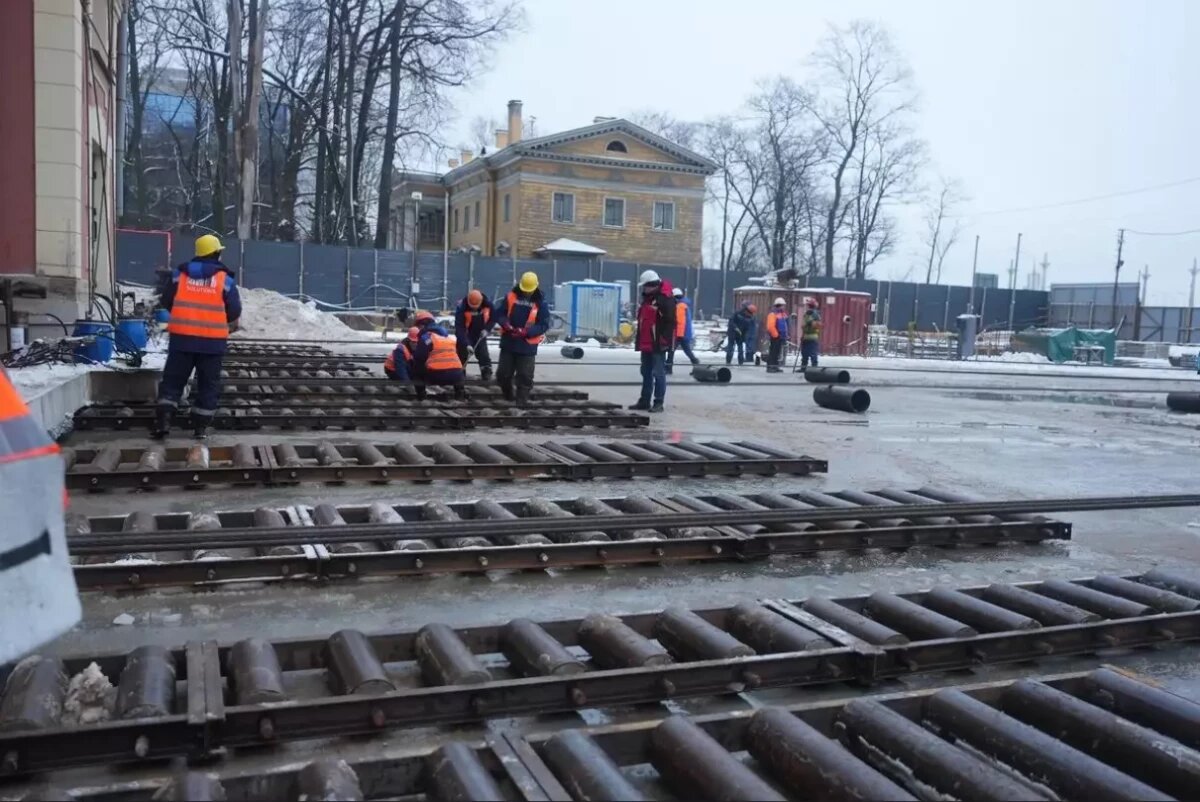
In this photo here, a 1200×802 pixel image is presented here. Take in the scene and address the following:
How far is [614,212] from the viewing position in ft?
179

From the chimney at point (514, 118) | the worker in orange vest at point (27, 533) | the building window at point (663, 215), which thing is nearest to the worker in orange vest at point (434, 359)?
the worker in orange vest at point (27, 533)

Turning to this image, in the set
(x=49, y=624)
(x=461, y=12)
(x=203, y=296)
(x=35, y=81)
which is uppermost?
(x=461, y=12)

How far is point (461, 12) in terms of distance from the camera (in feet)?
130

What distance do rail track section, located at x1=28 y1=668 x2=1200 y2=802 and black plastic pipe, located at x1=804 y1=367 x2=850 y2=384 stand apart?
16.2m

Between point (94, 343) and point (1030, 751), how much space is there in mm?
11010

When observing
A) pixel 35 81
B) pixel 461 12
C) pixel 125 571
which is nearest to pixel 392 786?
pixel 125 571

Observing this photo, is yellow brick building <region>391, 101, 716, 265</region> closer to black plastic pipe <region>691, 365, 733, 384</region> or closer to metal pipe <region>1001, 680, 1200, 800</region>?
black plastic pipe <region>691, 365, 733, 384</region>

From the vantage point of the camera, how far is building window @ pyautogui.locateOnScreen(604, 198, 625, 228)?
54.5m

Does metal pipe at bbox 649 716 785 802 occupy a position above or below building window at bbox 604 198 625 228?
below

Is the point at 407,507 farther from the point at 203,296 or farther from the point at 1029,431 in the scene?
the point at 1029,431

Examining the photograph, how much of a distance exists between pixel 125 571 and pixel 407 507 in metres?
2.03

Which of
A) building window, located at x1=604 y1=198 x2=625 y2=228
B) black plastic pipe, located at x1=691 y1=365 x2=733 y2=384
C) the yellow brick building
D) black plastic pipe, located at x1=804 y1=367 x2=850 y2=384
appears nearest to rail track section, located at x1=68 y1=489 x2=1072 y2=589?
black plastic pipe, located at x1=691 y1=365 x2=733 y2=384

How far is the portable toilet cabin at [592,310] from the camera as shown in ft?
117

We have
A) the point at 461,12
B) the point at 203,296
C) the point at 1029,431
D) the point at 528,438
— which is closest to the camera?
the point at 203,296
